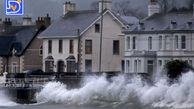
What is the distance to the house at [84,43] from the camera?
97188mm

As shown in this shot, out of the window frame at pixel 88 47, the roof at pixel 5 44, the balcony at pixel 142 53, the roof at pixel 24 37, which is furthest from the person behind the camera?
the roof at pixel 5 44

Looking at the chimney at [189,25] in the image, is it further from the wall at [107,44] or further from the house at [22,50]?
the house at [22,50]

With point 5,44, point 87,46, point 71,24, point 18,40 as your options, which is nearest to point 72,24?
point 71,24

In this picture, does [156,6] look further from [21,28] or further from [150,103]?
[150,103]

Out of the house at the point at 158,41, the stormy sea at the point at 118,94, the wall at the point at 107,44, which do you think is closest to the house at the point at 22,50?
the wall at the point at 107,44

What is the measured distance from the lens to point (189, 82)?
59594mm

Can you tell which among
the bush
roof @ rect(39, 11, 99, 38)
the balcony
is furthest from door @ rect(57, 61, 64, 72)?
the bush

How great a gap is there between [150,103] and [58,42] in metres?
38.8

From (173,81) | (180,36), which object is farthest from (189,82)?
(180,36)

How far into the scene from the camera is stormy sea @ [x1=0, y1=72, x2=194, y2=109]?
5966 centimetres

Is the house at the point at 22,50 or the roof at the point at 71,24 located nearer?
the roof at the point at 71,24

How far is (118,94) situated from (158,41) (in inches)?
987

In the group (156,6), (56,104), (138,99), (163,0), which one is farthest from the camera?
(163,0)

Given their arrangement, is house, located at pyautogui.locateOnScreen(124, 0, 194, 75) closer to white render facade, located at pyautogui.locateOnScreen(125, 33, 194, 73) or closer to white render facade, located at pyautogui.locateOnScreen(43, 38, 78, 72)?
white render facade, located at pyautogui.locateOnScreen(125, 33, 194, 73)
